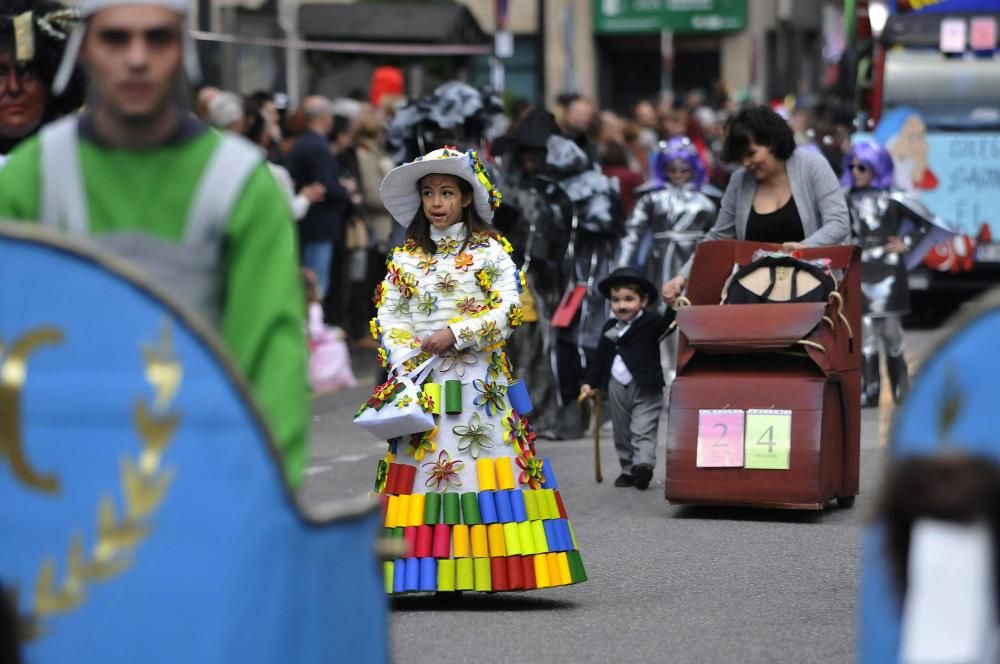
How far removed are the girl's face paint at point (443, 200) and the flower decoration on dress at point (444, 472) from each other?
2.98 ft

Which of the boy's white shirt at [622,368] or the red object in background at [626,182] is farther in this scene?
the red object in background at [626,182]

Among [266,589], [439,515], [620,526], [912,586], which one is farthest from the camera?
[620,526]

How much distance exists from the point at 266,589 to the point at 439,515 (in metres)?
4.22

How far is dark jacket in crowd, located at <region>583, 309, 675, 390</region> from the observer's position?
1159 centimetres

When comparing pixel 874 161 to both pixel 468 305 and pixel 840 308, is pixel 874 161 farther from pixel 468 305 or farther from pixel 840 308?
pixel 468 305

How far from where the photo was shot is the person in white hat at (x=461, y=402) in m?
7.85

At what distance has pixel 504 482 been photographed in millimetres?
7941

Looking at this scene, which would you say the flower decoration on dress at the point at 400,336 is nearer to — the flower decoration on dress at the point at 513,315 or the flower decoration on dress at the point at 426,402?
the flower decoration on dress at the point at 426,402

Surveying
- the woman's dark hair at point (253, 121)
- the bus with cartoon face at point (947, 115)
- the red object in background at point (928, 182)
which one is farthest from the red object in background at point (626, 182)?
the woman's dark hair at point (253, 121)

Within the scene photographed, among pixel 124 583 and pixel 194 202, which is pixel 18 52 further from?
pixel 124 583

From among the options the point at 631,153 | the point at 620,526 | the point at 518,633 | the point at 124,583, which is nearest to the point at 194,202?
the point at 124,583

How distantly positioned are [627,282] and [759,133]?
157 cm

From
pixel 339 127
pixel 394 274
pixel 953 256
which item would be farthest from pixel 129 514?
pixel 339 127

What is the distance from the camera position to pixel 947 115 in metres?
21.5
